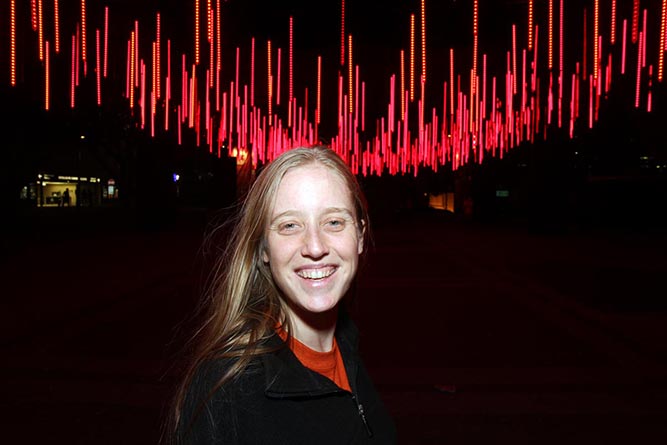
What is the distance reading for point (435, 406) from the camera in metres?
5.08

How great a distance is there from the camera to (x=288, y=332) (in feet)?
6.14

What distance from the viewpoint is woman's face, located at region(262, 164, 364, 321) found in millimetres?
1860

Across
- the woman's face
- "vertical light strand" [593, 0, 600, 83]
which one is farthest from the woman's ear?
"vertical light strand" [593, 0, 600, 83]

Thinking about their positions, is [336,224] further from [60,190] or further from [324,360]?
[60,190]

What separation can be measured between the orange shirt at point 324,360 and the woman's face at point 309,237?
0.13 m

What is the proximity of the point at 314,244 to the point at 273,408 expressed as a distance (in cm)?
53

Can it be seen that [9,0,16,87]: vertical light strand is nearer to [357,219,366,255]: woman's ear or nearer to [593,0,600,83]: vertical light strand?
[357,219,366,255]: woman's ear

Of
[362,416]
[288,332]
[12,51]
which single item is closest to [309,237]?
[288,332]

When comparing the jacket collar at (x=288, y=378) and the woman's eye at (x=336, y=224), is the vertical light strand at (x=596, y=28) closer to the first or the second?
the woman's eye at (x=336, y=224)

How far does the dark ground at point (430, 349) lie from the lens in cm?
472

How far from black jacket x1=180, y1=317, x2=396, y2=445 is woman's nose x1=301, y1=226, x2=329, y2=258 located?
0.29m

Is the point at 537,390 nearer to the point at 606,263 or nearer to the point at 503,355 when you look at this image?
the point at 503,355

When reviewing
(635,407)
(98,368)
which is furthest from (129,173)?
(635,407)

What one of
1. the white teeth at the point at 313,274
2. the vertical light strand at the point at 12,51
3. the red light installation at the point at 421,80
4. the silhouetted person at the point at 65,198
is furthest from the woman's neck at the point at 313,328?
the silhouetted person at the point at 65,198
